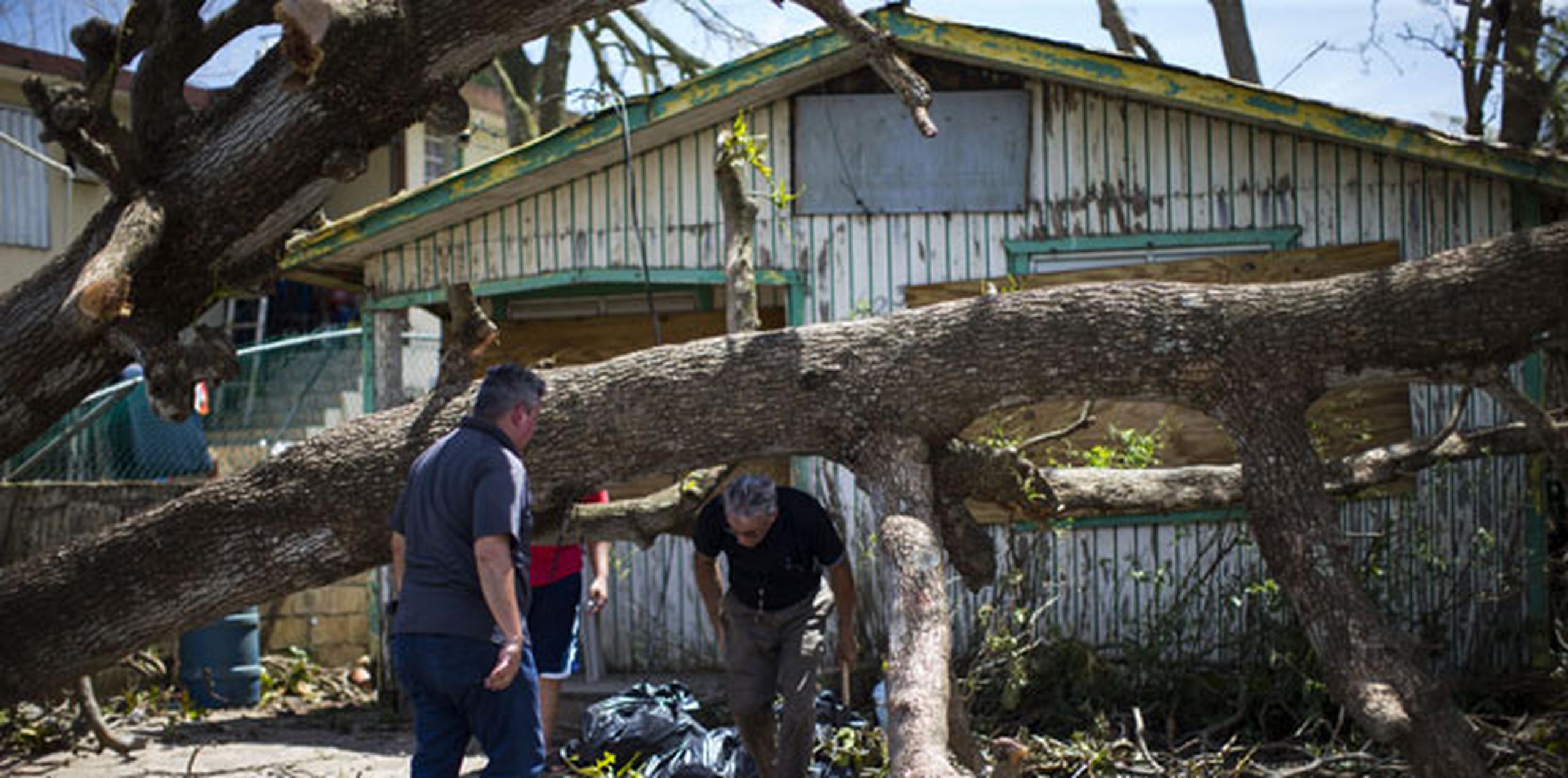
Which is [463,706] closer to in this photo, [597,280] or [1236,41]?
[597,280]

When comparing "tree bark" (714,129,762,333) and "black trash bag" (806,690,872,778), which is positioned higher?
"tree bark" (714,129,762,333)

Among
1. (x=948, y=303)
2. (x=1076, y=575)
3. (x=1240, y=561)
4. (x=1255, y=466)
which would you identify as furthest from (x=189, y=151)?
(x=1240, y=561)

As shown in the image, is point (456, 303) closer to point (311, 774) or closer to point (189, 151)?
point (189, 151)

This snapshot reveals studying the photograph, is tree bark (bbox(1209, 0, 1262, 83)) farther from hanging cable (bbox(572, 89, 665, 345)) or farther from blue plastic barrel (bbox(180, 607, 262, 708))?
blue plastic barrel (bbox(180, 607, 262, 708))

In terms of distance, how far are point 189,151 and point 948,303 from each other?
3179 mm

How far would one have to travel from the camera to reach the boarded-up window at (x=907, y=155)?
9492mm

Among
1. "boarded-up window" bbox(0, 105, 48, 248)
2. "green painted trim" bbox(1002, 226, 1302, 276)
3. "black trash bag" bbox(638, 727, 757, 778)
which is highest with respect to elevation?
"boarded-up window" bbox(0, 105, 48, 248)

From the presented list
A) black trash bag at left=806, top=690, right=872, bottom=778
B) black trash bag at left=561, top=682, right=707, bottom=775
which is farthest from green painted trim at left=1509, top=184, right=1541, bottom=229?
black trash bag at left=561, top=682, right=707, bottom=775

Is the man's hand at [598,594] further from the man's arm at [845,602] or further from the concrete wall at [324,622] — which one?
the concrete wall at [324,622]

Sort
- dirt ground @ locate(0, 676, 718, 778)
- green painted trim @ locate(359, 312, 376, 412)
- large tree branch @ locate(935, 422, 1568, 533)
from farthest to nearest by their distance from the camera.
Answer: green painted trim @ locate(359, 312, 376, 412)
dirt ground @ locate(0, 676, 718, 778)
large tree branch @ locate(935, 422, 1568, 533)

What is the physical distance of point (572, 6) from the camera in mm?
5953

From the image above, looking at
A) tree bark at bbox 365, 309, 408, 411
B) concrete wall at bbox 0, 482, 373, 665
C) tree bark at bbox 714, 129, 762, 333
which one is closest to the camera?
tree bark at bbox 714, 129, 762, 333

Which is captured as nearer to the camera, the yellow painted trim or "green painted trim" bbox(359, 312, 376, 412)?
the yellow painted trim

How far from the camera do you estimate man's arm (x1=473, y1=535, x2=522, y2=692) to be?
5.04 m
